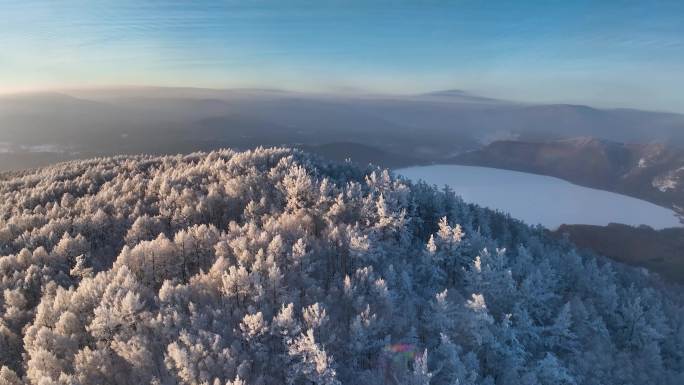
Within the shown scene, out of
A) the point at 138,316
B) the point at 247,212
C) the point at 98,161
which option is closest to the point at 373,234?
the point at 247,212

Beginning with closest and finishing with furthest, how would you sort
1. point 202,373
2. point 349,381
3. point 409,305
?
point 202,373
point 349,381
point 409,305

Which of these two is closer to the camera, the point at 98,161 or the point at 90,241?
the point at 90,241

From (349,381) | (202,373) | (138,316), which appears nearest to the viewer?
(202,373)

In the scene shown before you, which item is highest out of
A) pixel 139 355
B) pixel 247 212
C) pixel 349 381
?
pixel 247 212

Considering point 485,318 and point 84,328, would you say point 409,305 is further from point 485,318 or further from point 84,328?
point 84,328

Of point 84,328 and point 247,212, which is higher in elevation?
point 247,212

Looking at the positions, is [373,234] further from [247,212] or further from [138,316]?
[138,316]
